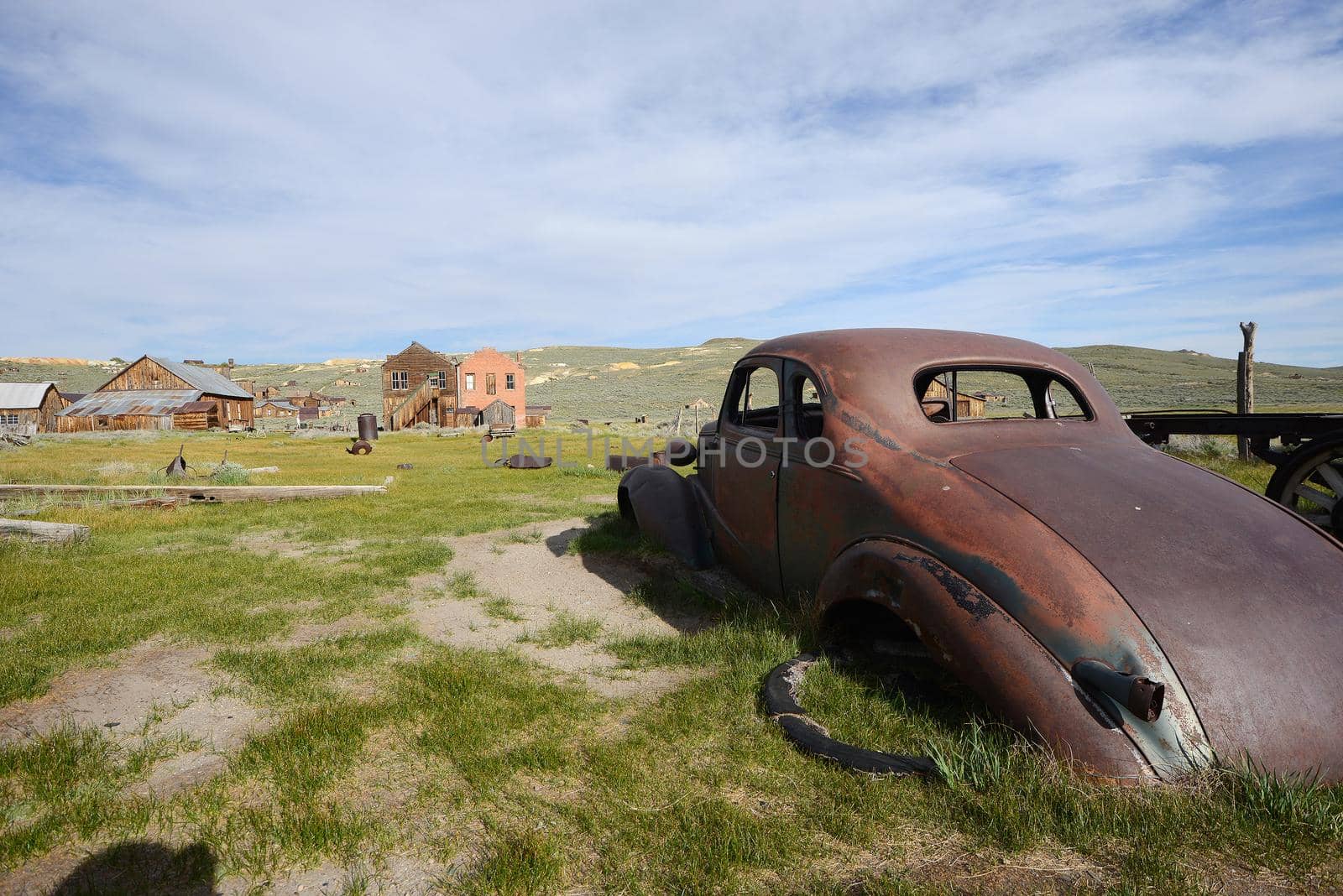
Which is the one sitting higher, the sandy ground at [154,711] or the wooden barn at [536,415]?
the wooden barn at [536,415]

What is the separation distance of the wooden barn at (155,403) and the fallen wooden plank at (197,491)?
32.0 m

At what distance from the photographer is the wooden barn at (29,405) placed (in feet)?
128

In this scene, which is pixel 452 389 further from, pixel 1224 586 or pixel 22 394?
pixel 1224 586

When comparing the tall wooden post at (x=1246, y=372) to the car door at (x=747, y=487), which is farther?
the tall wooden post at (x=1246, y=372)

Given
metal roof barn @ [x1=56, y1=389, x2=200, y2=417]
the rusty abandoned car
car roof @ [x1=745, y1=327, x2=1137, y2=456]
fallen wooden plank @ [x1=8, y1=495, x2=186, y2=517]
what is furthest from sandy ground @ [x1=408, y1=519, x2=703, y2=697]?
metal roof barn @ [x1=56, y1=389, x2=200, y2=417]

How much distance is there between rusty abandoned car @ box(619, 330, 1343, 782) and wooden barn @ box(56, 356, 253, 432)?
43278 mm

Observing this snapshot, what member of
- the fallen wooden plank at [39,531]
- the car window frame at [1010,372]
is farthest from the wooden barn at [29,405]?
the car window frame at [1010,372]

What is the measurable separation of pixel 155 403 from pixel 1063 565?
46.7 m

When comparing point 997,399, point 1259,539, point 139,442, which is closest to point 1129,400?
point 997,399

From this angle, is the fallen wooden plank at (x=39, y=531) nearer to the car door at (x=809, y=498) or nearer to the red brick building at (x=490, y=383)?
the car door at (x=809, y=498)

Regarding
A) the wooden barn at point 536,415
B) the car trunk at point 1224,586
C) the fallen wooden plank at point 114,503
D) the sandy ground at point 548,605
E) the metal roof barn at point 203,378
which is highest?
the metal roof barn at point 203,378

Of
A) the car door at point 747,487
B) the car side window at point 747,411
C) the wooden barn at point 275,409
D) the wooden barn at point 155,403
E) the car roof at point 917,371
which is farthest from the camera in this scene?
the wooden barn at point 275,409

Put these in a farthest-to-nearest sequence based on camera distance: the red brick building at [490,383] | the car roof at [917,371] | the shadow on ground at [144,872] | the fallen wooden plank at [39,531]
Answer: the red brick building at [490,383] → the fallen wooden plank at [39,531] → the car roof at [917,371] → the shadow on ground at [144,872]

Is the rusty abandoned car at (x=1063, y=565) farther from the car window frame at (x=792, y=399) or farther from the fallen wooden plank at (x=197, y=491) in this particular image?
the fallen wooden plank at (x=197, y=491)
